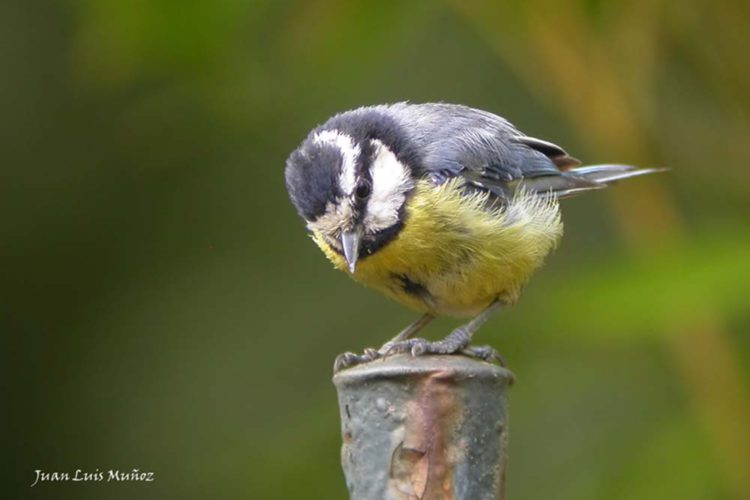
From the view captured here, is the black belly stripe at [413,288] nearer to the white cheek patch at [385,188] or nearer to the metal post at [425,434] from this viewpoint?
the white cheek patch at [385,188]

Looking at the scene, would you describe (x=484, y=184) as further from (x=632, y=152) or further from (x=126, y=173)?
(x=126, y=173)

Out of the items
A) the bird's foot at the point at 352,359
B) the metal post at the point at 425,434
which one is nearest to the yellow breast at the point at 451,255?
the bird's foot at the point at 352,359

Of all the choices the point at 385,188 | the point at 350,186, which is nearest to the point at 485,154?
the point at 385,188

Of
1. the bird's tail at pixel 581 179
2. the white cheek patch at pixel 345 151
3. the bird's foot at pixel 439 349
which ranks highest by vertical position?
the bird's tail at pixel 581 179

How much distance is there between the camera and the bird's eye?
8.59ft

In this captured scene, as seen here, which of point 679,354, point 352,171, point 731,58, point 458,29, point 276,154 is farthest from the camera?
point 276,154

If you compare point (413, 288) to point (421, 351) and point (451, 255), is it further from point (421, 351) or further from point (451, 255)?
point (421, 351)

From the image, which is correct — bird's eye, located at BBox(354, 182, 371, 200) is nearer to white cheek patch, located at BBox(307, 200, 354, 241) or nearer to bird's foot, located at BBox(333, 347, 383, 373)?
white cheek patch, located at BBox(307, 200, 354, 241)

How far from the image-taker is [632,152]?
3.48 meters

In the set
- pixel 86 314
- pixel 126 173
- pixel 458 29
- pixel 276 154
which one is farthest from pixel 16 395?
pixel 458 29

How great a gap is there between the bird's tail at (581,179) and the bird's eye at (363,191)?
0.57 m

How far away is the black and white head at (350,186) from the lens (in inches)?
101

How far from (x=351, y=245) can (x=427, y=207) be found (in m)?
0.22

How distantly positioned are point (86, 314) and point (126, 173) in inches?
20.4
